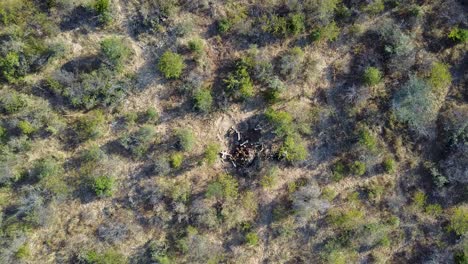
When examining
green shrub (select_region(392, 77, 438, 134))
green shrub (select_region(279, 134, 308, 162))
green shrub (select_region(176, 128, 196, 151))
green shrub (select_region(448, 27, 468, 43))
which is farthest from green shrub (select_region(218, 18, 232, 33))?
green shrub (select_region(448, 27, 468, 43))

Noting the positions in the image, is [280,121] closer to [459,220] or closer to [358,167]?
[358,167]

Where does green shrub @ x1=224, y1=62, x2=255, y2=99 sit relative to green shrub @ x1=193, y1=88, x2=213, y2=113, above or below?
above

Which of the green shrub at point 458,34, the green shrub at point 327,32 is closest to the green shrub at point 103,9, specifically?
the green shrub at point 327,32

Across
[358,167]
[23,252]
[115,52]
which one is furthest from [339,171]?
[23,252]

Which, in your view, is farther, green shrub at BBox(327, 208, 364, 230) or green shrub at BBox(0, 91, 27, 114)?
green shrub at BBox(327, 208, 364, 230)

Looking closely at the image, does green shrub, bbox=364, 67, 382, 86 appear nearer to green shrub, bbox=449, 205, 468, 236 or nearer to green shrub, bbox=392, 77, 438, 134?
green shrub, bbox=392, 77, 438, 134

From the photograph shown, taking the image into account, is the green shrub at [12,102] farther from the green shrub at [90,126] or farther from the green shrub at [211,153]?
the green shrub at [211,153]

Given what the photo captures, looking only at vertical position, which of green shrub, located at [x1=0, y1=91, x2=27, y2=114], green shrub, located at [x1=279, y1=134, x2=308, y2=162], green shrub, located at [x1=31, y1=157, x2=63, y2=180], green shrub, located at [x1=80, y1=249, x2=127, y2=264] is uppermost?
green shrub, located at [x1=0, y1=91, x2=27, y2=114]
